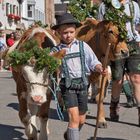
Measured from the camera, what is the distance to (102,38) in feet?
27.3

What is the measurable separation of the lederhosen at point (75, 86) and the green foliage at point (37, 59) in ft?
0.62

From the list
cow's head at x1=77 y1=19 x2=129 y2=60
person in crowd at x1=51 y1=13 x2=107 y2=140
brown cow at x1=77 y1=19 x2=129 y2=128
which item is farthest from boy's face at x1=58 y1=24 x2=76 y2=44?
cow's head at x1=77 y1=19 x2=129 y2=60

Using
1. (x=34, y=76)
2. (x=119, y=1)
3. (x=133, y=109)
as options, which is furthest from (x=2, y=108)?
(x=34, y=76)

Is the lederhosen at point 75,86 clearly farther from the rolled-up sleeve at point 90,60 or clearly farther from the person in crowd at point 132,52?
the person in crowd at point 132,52

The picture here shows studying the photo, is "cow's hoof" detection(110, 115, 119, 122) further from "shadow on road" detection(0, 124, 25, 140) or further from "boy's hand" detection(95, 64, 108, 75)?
"boy's hand" detection(95, 64, 108, 75)

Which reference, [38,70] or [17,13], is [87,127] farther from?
[17,13]

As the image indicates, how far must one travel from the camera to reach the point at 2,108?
35.1 ft

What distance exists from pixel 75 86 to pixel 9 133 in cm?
251

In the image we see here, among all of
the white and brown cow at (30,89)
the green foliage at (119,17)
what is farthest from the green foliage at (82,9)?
the white and brown cow at (30,89)

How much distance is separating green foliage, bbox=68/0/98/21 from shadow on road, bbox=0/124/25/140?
7.49 meters

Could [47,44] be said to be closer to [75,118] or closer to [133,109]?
[75,118]

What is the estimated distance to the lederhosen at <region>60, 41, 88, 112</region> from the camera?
228 inches

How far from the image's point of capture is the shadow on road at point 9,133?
25.2ft

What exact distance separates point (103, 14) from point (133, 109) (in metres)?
2.57
